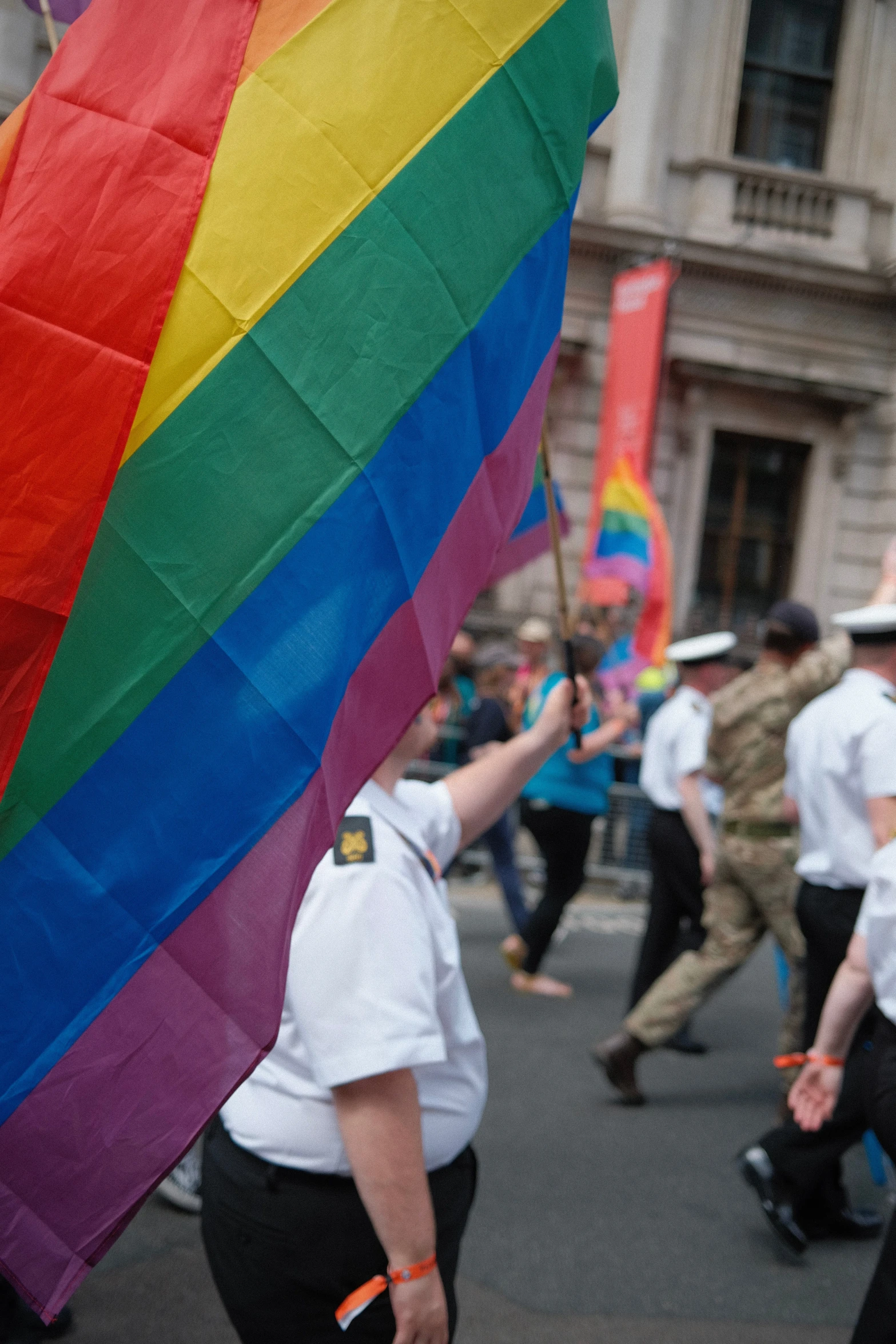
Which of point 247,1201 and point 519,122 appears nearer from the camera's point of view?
point 519,122

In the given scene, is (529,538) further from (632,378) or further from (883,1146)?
(632,378)

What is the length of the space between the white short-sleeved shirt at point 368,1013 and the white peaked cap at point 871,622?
2191 millimetres

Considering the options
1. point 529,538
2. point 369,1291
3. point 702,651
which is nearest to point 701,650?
point 702,651

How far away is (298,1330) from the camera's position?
6.17 ft

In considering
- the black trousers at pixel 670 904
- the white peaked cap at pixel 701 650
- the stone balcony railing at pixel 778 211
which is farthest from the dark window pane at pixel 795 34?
the black trousers at pixel 670 904

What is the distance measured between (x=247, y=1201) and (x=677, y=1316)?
83.1 inches

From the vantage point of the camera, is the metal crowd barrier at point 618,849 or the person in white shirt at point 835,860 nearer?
the person in white shirt at point 835,860

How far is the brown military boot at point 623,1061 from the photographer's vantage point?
17.0ft

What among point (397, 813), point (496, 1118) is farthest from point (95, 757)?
point (496, 1118)

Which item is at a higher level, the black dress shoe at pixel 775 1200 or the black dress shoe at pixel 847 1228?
the black dress shoe at pixel 775 1200

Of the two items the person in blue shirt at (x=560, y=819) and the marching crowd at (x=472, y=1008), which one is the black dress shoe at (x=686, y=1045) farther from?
the person in blue shirt at (x=560, y=819)

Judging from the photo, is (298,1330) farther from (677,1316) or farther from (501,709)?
(501,709)

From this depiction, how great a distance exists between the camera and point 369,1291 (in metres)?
1.80

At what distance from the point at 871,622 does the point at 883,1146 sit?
1762mm
